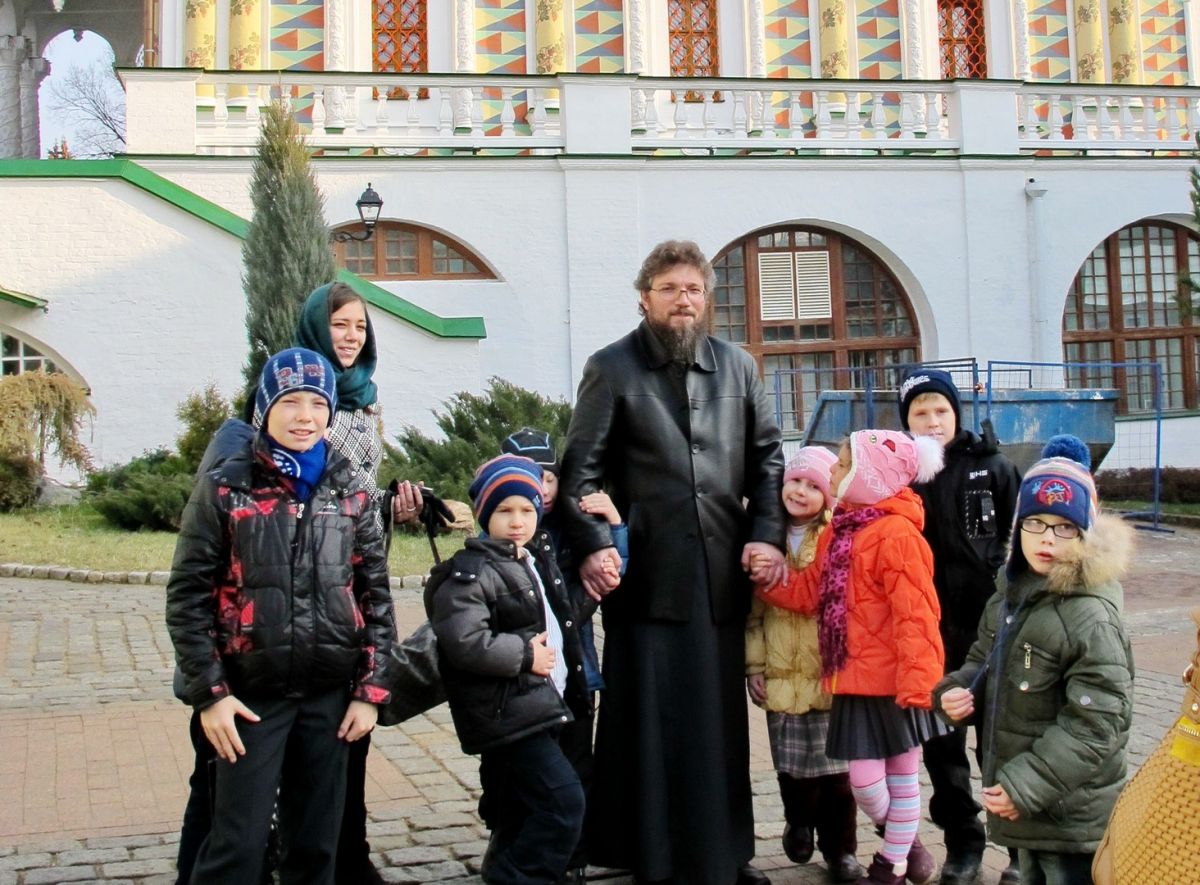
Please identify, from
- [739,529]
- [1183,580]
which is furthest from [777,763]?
[1183,580]

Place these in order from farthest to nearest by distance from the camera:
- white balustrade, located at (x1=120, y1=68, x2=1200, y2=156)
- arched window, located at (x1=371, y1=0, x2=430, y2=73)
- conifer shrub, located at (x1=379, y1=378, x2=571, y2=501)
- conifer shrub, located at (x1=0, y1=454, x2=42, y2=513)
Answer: arched window, located at (x1=371, y1=0, x2=430, y2=73) < white balustrade, located at (x1=120, y1=68, x2=1200, y2=156) < conifer shrub, located at (x1=0, y1=454, x2=42, y2=513) < conifer shrub, located at (x1=379, y1=378, x2=571, y2=501)

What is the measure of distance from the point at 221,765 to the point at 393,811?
181 centimetres

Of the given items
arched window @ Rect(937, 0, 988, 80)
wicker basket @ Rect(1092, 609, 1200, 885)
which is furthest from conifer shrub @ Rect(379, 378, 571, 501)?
arched window @ Rect(937, 0, 988, 80)

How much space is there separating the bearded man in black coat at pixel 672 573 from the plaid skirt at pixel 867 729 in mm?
342

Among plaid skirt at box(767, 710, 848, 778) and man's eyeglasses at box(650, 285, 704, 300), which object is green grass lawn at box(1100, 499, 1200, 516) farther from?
man's eyeglasses at box(650, 285, 704, 300)

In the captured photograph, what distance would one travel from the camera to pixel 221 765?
361cm

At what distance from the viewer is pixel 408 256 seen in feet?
58.1

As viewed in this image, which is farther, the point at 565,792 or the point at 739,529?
the point at 739,529

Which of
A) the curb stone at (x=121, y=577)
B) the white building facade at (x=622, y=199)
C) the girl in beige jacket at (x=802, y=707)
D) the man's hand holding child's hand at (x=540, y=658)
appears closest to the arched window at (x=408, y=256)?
the white building facade at (x=622, y=199)

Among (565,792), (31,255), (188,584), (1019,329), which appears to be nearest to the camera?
(188,584)

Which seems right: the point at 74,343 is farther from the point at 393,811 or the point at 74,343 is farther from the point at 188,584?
the point at 188,584

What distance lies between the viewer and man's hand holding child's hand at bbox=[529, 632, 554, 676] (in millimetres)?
4004

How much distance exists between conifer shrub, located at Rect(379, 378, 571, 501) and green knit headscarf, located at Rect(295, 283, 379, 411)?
8569mm

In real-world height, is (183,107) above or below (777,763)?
above
